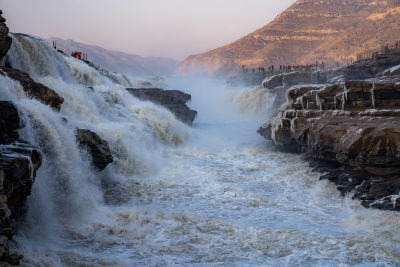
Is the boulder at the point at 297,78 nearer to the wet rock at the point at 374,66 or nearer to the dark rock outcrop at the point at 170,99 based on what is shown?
the wet rock at the point at 374,66

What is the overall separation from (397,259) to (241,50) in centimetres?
13954

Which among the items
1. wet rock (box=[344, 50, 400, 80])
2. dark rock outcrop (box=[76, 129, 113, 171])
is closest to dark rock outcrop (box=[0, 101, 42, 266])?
dark rock outcrop (box=[76, 129, 113, 171])

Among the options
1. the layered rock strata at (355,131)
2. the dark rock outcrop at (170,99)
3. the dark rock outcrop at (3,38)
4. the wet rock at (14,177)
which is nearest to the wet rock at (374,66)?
the dark rock outcrop at (170,99)

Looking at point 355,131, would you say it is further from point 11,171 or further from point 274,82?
point 274,82

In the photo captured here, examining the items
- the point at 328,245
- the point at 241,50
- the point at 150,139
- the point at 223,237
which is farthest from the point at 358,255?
the point at 241,50

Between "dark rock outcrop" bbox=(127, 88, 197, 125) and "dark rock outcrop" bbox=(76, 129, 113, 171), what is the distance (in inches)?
490

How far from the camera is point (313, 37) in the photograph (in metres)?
127

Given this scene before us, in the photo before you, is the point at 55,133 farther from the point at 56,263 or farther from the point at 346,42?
the point at 346,42

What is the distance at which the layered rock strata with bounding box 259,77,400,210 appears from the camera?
9.88 metres

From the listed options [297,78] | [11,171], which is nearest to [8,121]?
[11,171]

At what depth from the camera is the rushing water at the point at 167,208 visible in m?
6.42

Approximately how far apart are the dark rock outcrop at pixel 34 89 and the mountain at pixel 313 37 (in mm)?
74667

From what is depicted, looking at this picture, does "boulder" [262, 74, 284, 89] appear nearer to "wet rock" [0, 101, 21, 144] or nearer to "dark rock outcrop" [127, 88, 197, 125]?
"dark rock outcrop" [127, 88, 197, 125]

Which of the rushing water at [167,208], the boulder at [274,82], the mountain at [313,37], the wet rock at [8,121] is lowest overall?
the rushing water at [167,208]
